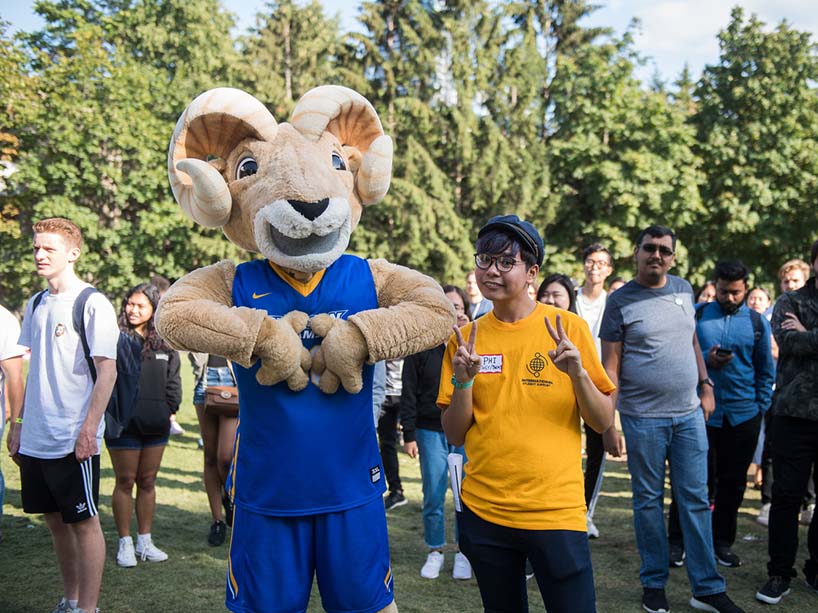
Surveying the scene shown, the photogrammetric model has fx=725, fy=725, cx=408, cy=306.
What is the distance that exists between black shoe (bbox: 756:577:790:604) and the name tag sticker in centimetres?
290

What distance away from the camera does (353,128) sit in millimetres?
3318

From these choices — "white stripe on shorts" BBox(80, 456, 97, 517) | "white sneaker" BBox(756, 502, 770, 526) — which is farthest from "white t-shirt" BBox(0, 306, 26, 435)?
"white sneaker" BBox(756, 502, 770, 526)

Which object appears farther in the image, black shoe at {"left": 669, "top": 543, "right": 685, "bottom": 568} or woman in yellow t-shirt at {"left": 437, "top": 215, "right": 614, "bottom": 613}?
black shoe at {"left": 669, "top": 543, "right": 685, "bottom": 568}

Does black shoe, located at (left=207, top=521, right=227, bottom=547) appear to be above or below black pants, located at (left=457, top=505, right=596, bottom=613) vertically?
below

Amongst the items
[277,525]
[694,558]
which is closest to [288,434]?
[277,525]

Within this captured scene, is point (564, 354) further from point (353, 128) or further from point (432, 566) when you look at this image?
point (432, 566)

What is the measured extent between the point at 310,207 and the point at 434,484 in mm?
2958

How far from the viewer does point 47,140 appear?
26.5 m

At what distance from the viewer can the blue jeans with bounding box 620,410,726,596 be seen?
437 cm

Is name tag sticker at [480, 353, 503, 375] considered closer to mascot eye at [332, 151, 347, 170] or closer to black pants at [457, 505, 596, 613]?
black pants at [457, 505, 596, 613]

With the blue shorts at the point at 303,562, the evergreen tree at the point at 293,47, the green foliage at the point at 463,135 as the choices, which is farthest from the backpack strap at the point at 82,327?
the evergreen tree at the point at 293,47

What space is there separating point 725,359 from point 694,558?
1.61 meters

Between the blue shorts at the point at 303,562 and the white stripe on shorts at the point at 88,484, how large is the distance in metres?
1.56

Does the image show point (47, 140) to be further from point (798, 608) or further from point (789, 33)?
point (798, 608)
